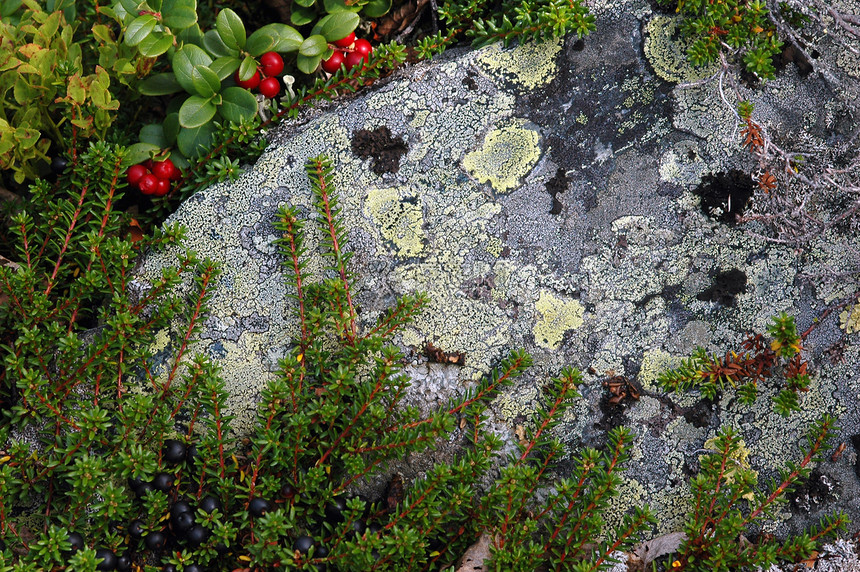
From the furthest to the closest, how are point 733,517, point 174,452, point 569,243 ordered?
point 569,243 → point 174,452 → point 733,517

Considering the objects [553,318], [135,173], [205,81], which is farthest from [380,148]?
[135,173]

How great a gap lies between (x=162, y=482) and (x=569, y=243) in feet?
6.68

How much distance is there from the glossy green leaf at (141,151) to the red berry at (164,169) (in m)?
0.06

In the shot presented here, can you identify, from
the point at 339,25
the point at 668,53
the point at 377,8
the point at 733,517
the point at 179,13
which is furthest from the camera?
the point at 377,8

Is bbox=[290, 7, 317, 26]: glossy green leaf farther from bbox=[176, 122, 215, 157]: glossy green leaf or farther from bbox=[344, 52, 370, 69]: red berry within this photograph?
bbox=[176, 122, 215, 157]: glossy green leaf

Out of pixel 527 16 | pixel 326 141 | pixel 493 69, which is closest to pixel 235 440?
pixel 326 141

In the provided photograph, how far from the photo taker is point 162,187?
3525 mm

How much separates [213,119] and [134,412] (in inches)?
63.0

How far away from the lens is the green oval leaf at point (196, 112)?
11.0 feet

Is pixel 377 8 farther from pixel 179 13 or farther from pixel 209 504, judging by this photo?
pixel 209 504

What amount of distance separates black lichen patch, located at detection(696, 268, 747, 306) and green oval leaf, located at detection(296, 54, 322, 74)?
90.2 inches

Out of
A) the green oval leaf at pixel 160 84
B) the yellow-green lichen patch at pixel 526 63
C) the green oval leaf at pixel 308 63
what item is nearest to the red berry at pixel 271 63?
the green oval leaf at pixel 308 63

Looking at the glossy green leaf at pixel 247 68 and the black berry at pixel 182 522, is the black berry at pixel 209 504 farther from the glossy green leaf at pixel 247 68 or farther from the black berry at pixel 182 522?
the glossy green leaf at pixel 247 68

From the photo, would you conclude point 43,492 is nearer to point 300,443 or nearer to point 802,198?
point 300,443
